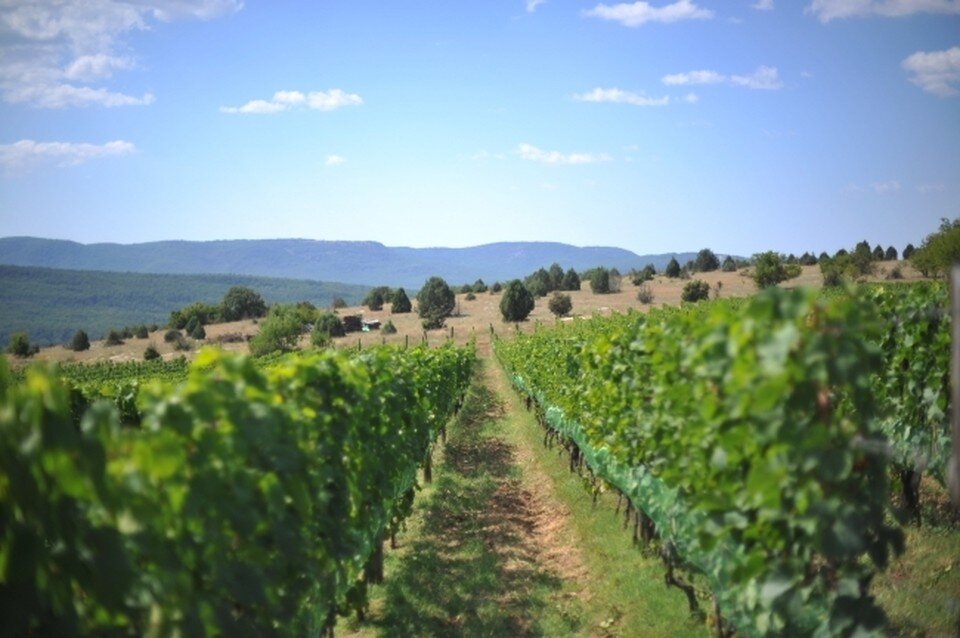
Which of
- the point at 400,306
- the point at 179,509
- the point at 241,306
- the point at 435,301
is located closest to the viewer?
the point at 179,509

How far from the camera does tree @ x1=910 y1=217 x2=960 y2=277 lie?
161 ft

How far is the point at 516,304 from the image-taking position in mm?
75500

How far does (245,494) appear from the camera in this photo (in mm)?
3605

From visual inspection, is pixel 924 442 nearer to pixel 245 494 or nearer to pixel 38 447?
pixel 245 494

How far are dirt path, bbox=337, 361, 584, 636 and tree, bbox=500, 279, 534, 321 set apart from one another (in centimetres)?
5908

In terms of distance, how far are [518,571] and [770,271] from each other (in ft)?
176

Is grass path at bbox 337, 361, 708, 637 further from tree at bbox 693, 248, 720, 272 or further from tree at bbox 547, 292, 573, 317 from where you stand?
tree at bbox 693, 248, 720, 272

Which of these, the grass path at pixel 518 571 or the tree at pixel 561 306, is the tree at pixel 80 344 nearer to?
the tree at pixel 561 306

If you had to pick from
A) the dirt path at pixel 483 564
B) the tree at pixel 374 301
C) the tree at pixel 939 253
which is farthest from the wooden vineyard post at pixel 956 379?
the tree at pixel 374 301

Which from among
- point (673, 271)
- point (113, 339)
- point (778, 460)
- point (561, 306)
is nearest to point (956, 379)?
point (778, 460)

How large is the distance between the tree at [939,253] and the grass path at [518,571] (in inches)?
1734

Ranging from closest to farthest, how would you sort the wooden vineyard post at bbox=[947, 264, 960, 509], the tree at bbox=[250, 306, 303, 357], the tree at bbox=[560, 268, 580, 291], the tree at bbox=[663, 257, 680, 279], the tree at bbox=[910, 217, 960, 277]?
1. the wooden vineyard post at bbox=[947, 264, 960, 509]
2. the tree at bbox=[910, 217, 960, 277]
3. the tree at bbox=[250, 306, 303, 357]
4. the tree at bbox=[663, 257, 680, 279]
5. the tree at bbox=[560, 268, 580, 291]

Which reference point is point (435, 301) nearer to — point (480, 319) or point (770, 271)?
point (480, 319)

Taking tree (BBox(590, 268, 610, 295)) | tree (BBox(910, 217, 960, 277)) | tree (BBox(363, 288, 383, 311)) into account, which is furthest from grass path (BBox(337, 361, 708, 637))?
tree (BBox(363, 288, 383, 311))
